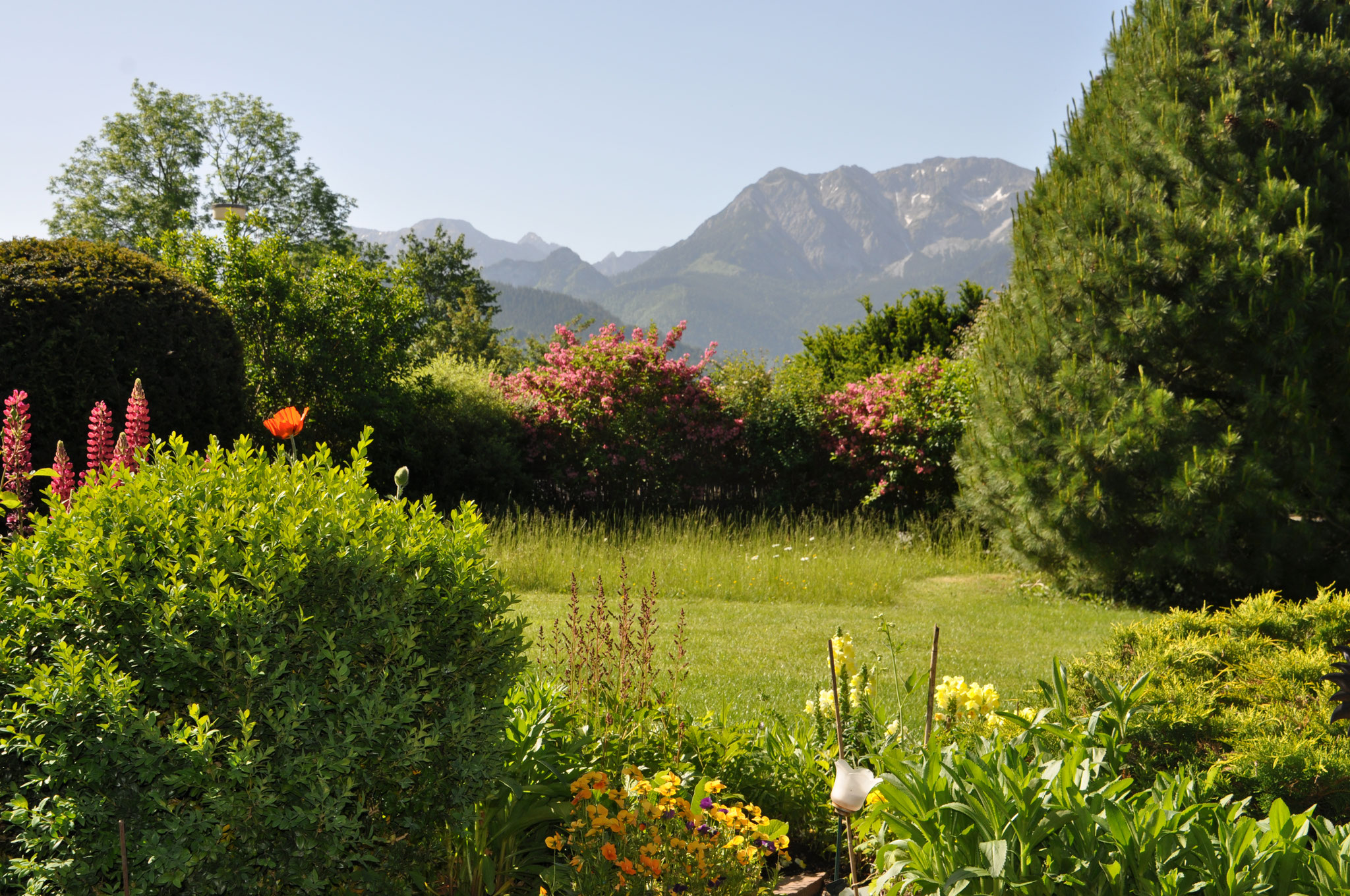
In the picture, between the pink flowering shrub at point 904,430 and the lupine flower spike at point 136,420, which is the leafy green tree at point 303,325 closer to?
the pink flowering shrub at point 904,430

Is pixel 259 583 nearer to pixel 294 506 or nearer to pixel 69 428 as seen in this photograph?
pixel 294 506

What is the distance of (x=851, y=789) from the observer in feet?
6.88

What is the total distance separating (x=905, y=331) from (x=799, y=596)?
10689 millimetres

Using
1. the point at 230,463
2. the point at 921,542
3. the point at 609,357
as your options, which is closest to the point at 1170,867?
the point at 230,463

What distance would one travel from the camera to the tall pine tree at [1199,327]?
739cm

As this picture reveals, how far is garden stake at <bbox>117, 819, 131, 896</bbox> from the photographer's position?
5.90 feet

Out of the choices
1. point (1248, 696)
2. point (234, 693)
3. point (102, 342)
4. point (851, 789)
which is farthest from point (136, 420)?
point (102, 342)

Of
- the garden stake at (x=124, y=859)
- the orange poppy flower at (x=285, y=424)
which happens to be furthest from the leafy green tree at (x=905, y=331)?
the garden stake at (x=124, y=859)

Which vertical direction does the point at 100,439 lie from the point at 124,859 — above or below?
above

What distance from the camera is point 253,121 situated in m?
37.3

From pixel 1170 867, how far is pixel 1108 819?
202mm

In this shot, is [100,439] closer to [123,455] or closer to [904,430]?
[123,455]

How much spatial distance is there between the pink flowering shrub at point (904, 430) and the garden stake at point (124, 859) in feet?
36.6

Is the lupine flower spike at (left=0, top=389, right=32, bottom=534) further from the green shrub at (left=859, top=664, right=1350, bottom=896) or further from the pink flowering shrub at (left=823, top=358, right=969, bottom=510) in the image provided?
the pink flowering shrub at (left=823, top=358, right=969, bottom=510)
